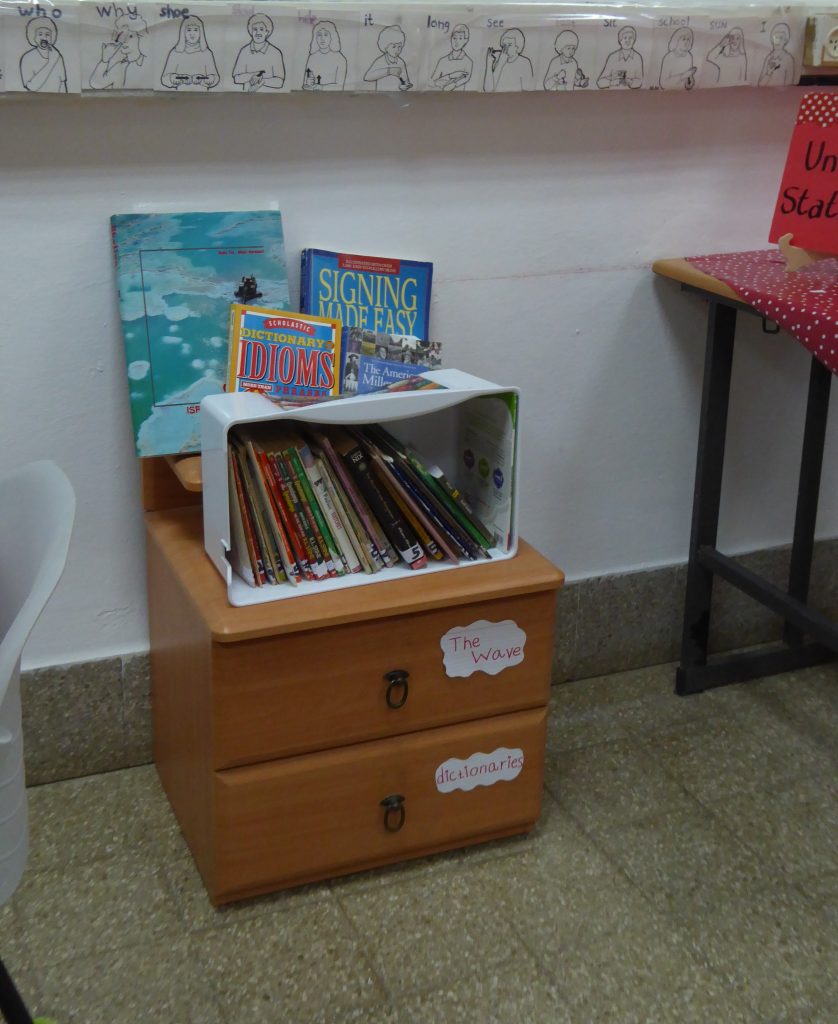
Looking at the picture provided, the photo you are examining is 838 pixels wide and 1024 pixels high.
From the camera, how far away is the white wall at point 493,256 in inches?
70.3

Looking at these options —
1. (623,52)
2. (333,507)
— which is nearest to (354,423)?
(333,507)

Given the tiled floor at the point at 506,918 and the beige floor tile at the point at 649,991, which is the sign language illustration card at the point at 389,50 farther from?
the beige floor tile at the point at 649,991

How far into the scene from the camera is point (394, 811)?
1.79 m

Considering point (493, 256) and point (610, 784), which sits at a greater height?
point (493, 256)

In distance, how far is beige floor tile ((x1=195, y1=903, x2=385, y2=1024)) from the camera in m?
1.58

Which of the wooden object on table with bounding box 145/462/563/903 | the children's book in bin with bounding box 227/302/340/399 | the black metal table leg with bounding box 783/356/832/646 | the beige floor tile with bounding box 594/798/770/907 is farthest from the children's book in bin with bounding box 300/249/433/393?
the beige floor tile with bounding box 594/798/770/907

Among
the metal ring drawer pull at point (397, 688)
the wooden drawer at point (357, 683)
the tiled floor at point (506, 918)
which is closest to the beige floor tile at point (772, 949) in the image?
the tiled floor at point (506, 918)

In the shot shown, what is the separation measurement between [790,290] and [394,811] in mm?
1031

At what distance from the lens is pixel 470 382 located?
179 cm

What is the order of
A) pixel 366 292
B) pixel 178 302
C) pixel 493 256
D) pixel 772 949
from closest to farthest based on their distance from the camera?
pixel 772 949, pixel 178 302, pixel 366 292, pixel 493 256

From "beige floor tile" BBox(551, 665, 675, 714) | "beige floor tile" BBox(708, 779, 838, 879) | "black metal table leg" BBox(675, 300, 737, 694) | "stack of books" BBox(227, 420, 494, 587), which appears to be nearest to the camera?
"stack of books" BBox(227, 420, 494, 587)

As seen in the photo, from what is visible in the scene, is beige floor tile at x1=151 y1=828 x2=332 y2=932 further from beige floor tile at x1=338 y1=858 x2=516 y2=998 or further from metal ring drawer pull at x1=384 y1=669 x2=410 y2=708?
metal ring drawer pull at x1=384 y1=669 x2=410 y2=708

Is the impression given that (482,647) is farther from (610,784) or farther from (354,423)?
(610,784)

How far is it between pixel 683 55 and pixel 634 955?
1465 mm
